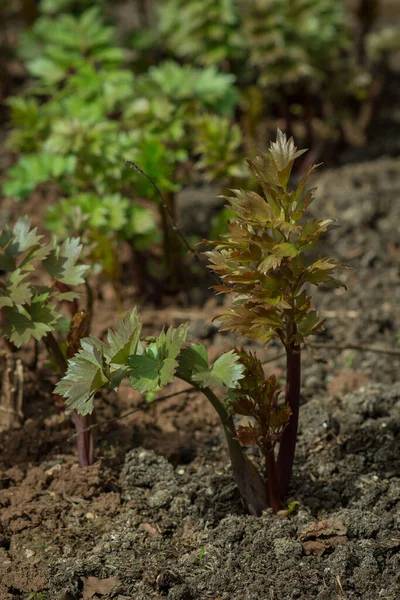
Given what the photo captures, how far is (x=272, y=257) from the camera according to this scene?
191 cm

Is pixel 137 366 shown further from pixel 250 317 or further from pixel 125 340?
pixel 250 317

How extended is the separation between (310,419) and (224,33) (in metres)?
2.35

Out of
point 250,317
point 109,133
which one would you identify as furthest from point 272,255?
point 109,133

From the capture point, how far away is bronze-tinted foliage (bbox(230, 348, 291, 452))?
2049mm

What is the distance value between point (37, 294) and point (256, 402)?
682 millimetres

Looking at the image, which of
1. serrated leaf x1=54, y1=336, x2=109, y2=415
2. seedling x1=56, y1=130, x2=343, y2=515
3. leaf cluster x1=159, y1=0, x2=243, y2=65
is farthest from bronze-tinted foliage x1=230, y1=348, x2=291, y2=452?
leaf cluster x1=159, y1=0, x2=243, y2=65

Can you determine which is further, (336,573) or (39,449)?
(39,449)

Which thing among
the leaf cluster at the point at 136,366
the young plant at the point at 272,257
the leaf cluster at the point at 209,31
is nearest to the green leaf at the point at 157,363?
the leaf cluster at the point at 136,366

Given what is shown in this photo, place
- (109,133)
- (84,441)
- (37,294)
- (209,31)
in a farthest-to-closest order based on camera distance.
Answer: (209,31), (109,133), (84,441), (37,294)

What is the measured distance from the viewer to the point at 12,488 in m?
2.38

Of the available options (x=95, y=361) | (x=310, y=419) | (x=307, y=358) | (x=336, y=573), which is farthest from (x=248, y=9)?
(x=336, y=573)

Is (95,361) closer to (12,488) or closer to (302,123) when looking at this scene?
(12,488)

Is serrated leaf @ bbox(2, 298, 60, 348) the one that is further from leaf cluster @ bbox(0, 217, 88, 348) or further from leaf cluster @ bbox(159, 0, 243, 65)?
leaf cluster @ bbox(159, 0, 243, 65)

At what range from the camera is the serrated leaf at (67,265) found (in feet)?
7.50
